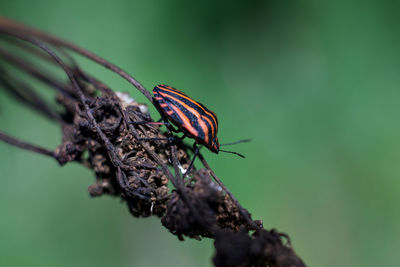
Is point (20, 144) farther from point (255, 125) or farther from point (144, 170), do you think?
point (255, 125)

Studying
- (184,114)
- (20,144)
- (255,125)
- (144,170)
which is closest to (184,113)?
(184,114)

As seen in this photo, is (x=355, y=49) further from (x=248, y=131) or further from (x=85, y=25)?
(x=85, y=25)

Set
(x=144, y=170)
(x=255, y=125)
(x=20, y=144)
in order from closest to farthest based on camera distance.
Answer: (x=144, y=170)
(x=20, y=144)
(x=255, y=125)

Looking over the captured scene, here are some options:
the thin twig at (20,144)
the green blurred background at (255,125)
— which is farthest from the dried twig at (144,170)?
the green blurred background at (255,125)

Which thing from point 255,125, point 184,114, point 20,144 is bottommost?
point 20,144

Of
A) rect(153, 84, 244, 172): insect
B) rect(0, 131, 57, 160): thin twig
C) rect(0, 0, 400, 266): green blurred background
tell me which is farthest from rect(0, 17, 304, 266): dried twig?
rect(0, 0, 400, 266): green blurred background

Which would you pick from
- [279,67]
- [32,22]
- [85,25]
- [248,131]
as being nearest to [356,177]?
[248,131]
